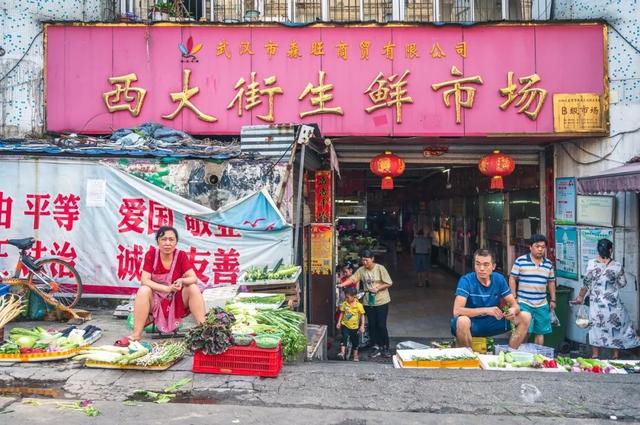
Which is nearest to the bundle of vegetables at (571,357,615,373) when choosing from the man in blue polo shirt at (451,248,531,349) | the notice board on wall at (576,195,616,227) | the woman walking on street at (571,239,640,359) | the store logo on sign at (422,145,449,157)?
the man in blue polo shirt at (451,248,531,349)

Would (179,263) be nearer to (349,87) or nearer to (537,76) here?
(349,87)

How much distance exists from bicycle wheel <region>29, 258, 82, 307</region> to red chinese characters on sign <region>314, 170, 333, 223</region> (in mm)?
4722

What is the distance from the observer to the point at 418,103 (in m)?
9.67

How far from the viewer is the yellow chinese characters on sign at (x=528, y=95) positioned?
948 centimetres

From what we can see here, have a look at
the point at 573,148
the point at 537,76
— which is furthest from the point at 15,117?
the point at 573,148

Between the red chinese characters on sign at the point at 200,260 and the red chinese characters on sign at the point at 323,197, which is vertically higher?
the red chinese characters on sign at the point at 323,197

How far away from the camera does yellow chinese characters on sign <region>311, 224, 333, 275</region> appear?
1054cm

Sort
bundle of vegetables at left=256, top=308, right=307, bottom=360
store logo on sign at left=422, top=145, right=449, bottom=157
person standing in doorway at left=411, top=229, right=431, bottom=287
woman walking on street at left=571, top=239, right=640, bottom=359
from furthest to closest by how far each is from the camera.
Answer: person standing in doorway at left=411, top=229, right=431, bottom=287 < store logo on sign at left=422, top=145, right=449, bottom=157 < woman walking on street at left=571, top=239, right=640, bottom=359 < bundle of vegetables at left=256, top=308, right=307, bottom=360

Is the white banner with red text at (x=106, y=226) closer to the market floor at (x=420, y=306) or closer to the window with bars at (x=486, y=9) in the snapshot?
the market floor at (x=420, y=306)

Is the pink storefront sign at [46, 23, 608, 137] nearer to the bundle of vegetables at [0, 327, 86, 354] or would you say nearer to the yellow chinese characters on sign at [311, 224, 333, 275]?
the yellow chinese characters on sign at [311, 224, 333, 275]

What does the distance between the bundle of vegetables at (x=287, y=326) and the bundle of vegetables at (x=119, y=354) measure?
49.5 inches

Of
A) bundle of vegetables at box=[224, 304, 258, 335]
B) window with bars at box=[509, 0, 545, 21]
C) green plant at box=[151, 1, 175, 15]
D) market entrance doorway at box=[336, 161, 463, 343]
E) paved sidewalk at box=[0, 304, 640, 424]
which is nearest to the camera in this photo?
paved sidewalk at box=[0, 304, 640, 424]

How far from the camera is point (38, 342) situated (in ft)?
17.7

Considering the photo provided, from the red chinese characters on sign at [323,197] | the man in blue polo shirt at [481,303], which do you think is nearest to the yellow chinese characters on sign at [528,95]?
the red chinese characters on sign at [323,197]
